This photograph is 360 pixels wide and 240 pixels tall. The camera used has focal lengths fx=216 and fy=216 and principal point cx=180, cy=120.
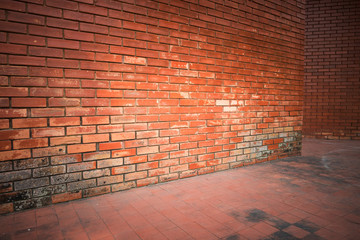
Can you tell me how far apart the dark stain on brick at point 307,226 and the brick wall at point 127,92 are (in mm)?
1645

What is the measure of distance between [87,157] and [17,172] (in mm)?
689

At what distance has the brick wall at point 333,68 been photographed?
7.15 meters

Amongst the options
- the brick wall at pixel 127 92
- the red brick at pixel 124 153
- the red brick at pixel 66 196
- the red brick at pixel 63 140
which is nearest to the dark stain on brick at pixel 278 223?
the brick wall at pixel 127 92

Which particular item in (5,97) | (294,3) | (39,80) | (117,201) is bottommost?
(117,201)

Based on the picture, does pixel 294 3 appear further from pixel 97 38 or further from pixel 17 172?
pixel 17 172

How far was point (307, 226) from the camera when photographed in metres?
2.02

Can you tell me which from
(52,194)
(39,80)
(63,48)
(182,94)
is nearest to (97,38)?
(63,48)

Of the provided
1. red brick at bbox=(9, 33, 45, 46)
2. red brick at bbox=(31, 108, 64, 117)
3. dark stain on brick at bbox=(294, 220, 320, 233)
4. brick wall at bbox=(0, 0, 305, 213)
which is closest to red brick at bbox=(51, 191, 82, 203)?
brick wall at bbox=(0, 0, 305, 213)

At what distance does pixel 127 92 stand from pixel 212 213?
5.76 feet

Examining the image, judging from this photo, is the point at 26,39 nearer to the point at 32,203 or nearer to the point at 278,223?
the point at 32,203

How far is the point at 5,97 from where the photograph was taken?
2.17 meters

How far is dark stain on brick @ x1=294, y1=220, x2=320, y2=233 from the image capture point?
1966mm

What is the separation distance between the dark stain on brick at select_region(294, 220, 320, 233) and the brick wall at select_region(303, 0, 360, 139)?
258 inches

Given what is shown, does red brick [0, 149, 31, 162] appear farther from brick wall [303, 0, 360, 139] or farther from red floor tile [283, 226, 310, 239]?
brick wall [303, 0, 360, 139]
